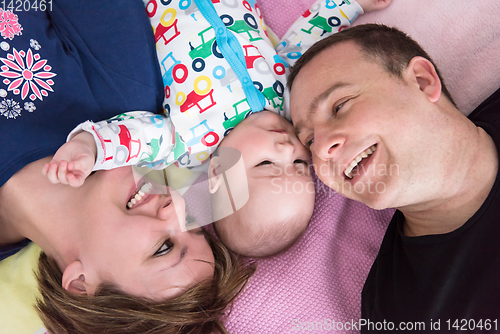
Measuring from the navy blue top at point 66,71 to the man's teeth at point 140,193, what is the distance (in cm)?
27

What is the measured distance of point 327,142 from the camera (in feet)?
3.06

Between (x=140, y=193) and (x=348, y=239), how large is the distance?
74 cm

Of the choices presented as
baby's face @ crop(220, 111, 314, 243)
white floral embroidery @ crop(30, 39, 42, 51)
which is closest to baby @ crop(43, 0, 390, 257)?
baby's face @ crop(220, 111, 314, 243)

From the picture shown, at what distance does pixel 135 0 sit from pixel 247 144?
639mm

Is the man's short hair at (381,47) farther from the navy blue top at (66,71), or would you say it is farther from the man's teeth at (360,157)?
the navy blue top at (66,71)

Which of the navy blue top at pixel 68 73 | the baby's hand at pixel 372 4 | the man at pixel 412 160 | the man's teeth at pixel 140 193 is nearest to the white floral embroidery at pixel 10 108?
the navy blue top at pixel 68 73

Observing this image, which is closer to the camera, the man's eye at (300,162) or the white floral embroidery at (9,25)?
the white floral embroidery at (9,25)

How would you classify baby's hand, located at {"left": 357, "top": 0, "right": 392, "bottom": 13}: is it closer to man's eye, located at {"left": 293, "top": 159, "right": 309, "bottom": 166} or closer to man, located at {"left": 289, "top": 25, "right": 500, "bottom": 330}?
man, located at {"left": 289, "top": 25, "right": 500, "bottom": 330}

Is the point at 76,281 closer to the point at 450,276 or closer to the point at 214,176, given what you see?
the point at 214,176

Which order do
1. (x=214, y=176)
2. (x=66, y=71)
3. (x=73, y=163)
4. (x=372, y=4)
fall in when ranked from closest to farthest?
1. (x=73, y=163)
2. (x=66, y=71)
3. (x=214, y=176)
4. (x=372, y=4)

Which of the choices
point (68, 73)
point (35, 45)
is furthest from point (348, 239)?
point (35, 45)

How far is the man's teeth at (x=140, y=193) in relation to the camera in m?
1.08

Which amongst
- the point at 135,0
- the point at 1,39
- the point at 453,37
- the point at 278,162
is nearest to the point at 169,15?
the point at 135,0

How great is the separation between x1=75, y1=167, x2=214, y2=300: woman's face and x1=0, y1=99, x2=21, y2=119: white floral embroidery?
0.28 metres
